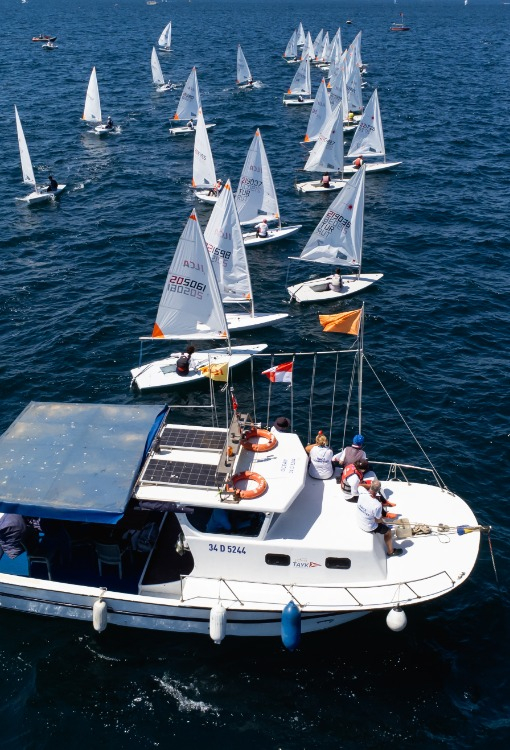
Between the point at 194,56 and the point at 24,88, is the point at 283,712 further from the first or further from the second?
the point at 194,56

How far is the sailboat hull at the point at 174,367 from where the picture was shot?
36.3 meters

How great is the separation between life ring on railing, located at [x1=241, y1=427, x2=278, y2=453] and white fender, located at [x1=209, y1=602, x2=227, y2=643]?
17.4ft

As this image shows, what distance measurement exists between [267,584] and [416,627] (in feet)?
17.8

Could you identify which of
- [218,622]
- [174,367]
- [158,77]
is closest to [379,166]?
[174,367]

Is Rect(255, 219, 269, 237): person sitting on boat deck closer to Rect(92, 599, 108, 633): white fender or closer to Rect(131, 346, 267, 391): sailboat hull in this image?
Rect(131, 346, 267, 391): sailboat hull

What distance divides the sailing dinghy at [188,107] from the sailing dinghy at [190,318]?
49.4 meters

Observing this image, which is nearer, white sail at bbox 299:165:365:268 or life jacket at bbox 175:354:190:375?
life jacket at bbox 175:354:190:375

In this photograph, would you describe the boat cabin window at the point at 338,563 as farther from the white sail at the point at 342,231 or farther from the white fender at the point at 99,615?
the white sail at the point at 342,231

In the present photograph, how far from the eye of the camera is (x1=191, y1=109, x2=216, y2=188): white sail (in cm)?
5666

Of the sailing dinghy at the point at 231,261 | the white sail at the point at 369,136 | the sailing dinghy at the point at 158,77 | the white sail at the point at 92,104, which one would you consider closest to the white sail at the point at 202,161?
the white sail at the point at 369,136

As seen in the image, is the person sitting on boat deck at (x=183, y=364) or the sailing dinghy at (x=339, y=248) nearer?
the person sitting on boat deck at (x=183, y=364)

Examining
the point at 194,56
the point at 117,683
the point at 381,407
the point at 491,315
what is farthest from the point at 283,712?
the point at 194,56

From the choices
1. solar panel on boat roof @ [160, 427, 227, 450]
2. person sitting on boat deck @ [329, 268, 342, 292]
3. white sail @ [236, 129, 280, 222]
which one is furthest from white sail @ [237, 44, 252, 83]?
solar panel on boat roof @ [160, 427, 227, 450]

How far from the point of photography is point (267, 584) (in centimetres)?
2266
